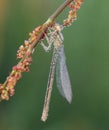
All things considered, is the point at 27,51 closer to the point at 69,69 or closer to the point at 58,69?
the point at 58,69

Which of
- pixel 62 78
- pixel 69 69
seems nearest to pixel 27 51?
pixel 62 78

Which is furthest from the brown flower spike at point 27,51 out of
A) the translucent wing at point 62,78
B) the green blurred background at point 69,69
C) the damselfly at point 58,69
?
the green blurred background at point 69,69

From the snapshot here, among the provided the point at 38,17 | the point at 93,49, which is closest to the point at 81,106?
the point at 93,49

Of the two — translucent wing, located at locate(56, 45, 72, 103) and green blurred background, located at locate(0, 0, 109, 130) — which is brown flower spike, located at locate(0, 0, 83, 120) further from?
green blurred background, located at locate(0, 0, 109, 130)

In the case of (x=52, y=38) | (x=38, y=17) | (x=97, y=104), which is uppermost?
(x=38, y=17)

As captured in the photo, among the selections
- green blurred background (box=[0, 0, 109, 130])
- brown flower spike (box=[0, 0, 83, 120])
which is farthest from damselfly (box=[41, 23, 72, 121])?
green blurred background (box=[0, 0, 109, 130])

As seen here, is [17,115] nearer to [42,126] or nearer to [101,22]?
[42,126]

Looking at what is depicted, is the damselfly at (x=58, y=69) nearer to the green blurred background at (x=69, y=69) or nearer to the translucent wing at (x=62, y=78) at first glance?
the translucent wing at (x=62, y=78)
